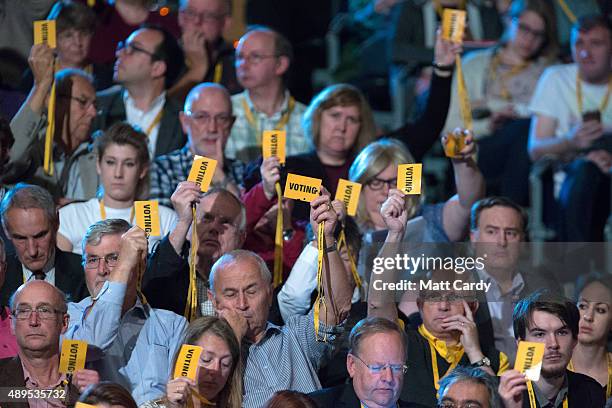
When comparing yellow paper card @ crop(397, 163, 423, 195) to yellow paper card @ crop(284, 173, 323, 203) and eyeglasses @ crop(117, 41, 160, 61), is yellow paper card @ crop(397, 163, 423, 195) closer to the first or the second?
yellow paper card @ crop(284, 173, 323, 203)

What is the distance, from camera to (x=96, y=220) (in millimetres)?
6609

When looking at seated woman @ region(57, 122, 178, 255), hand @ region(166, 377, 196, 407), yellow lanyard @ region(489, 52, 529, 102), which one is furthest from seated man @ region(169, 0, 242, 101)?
hand @ region(166, 377, 196, 407)

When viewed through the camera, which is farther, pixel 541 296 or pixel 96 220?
pixel 96 220

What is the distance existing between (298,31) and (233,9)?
0.59 meters

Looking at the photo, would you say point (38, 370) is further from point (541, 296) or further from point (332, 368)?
point (541, 296)

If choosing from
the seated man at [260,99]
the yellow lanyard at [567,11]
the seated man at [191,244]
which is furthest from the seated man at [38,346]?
the yellow lanyard at [567,11]

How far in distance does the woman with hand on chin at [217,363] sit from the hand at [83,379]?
248 mm

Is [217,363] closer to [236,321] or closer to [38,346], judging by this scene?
[236,321]

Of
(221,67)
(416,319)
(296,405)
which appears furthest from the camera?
(221,67)

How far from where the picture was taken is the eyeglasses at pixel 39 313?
5.44 m

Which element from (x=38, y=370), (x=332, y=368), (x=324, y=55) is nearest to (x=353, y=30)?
(x=324, y=55)

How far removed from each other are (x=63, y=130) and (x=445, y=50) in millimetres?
1971

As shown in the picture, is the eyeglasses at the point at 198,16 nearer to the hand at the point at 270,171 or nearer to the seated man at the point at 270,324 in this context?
the hand at the point at 270,171

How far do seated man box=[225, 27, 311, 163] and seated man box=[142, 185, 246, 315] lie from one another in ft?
4.03
